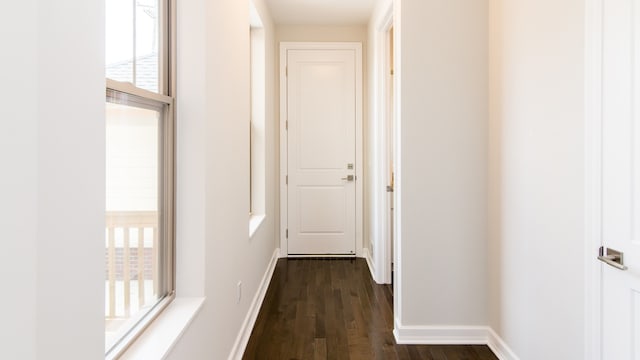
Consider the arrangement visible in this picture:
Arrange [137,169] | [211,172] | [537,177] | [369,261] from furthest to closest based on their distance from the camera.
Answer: [369,261]
[537,177]
[211,172]
[137,169]

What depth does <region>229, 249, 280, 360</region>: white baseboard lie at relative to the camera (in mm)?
2217

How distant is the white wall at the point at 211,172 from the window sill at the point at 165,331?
0.15 ft

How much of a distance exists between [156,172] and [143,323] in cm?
54

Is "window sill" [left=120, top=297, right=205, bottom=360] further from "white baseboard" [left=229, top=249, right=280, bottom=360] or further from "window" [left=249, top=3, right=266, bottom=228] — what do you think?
"window" [left=249, top=3, right=266, bottom=228]

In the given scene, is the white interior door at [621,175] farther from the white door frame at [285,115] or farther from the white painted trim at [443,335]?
the white door frame at [285,115]

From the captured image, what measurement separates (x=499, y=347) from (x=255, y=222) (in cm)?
193

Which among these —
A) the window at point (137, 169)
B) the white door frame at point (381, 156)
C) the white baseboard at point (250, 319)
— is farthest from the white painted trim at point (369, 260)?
the window at point (137, 169)

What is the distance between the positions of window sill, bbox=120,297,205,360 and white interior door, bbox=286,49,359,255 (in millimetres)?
2945

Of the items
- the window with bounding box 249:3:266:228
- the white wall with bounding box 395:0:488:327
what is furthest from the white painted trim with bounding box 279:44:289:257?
the white wall with bounding box 395:0:488:327

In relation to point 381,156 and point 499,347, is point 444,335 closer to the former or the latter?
point 499,347

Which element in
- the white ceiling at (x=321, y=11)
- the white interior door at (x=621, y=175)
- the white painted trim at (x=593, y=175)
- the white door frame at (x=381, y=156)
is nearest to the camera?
the white interior door at (x=621, y=175)

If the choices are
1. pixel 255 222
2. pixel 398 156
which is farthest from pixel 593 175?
pixel 255 222

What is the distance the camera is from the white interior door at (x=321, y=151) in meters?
4.45

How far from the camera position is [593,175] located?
1490 millimetres
